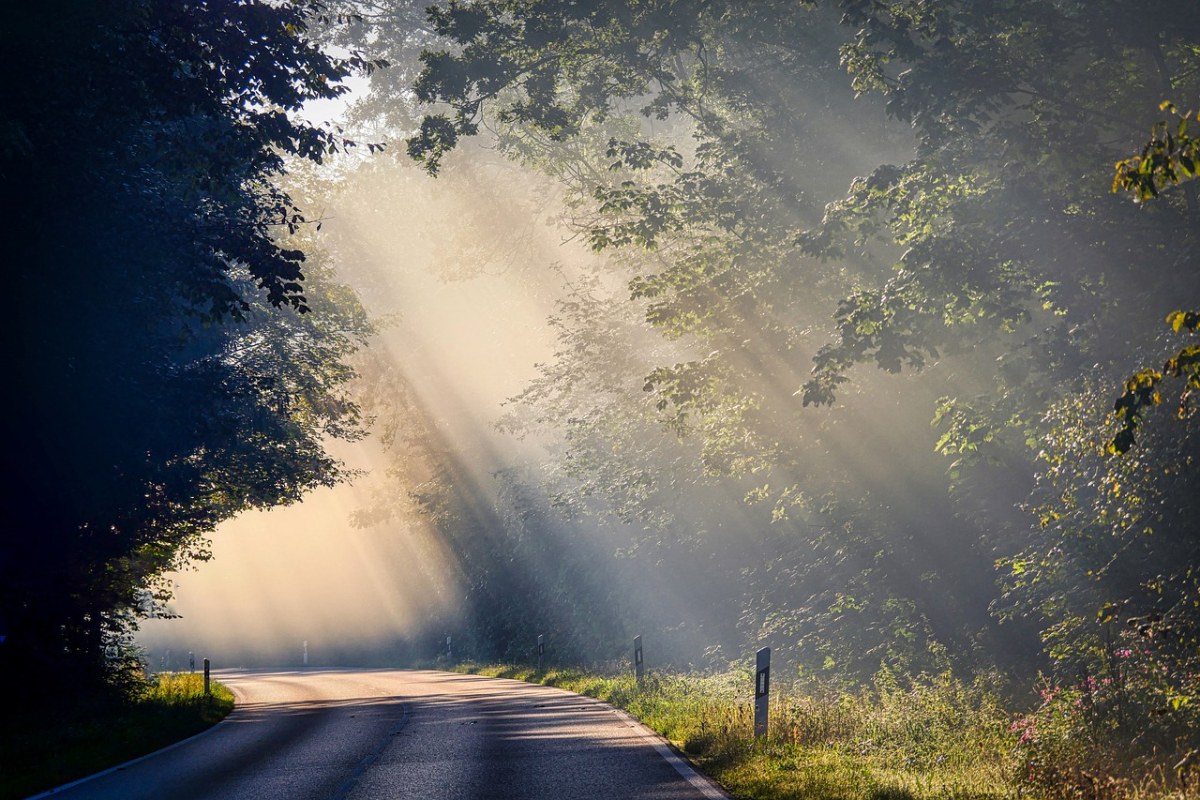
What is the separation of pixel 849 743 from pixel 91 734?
34.9 ft

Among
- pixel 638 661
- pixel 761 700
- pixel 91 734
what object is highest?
pixel 638 661

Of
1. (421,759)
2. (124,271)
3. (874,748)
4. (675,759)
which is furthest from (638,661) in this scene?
(124,271)

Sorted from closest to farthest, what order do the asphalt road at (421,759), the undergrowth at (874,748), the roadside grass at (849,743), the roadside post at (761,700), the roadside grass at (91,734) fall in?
the undergrowth at (874,748)
the roadside grass at (849,743)
the asphalt road at (421,759)
the roadside post at (761,700)
the roadside grass at (91,734)

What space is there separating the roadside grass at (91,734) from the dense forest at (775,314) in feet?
4.54

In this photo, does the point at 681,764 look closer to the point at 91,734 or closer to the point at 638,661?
the point at 91,734

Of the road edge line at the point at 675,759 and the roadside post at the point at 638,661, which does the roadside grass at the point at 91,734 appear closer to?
the road edge line at the point at 675,759

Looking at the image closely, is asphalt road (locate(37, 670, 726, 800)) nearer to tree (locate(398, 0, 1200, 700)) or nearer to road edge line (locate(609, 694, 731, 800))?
road edge line (locate(609, 694, 731, 800))

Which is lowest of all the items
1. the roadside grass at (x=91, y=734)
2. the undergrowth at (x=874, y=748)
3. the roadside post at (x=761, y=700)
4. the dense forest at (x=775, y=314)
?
the undergrowth at (x=874, y=748)

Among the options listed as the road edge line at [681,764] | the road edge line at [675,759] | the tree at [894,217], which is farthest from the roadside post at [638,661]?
the road edge line at [681,764]

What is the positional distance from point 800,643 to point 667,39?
38.9 ft

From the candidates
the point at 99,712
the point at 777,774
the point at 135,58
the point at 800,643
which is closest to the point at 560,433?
the point at 800,643

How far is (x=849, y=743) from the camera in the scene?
11.7 metres

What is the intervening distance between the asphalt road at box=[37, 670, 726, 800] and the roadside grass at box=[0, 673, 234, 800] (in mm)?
477

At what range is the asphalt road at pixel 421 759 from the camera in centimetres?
1031
